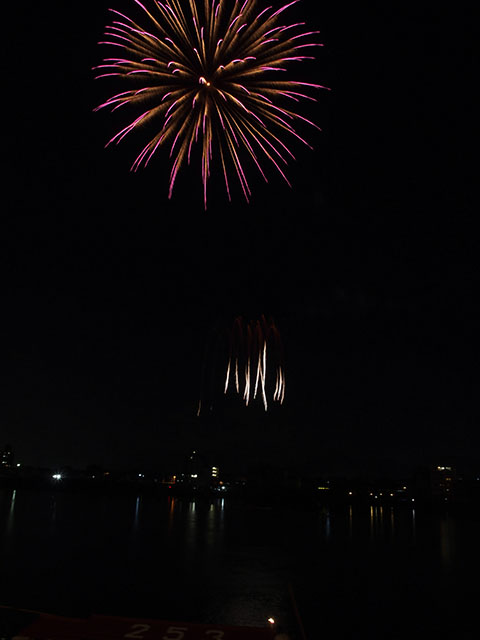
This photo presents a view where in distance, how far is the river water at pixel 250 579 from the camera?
774 inches

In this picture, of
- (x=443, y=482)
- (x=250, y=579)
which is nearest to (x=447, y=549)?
(x=250, y=579)

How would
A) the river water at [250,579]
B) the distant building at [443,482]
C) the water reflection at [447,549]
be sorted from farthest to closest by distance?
the distant building at [443,482] < the water reflection at [447,549] < the river water at [250,579]

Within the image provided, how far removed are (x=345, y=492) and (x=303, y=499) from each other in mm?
44384

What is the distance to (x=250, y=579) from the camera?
27.0 m

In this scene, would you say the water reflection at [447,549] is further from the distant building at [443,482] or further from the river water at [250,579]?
the distant building at [443,482]

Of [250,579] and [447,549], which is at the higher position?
[250,579]

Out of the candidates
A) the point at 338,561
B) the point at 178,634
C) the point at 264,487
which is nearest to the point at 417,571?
the point at 338,561

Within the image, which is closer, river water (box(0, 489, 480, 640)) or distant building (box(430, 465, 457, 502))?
river water (box(0, 489, 480, 640))

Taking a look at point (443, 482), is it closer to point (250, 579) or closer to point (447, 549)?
point (447, 549)

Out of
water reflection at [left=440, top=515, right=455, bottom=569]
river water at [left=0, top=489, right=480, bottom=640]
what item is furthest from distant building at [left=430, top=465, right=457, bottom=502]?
river water at [left=0, top=489, right=480, bottom=640]

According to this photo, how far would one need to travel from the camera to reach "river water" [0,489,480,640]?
19.7 metres

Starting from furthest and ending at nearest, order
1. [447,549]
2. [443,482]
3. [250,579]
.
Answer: [443,482], [447,549], [250,579]

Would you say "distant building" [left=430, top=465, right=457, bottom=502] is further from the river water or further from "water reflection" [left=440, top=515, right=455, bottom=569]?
the river water

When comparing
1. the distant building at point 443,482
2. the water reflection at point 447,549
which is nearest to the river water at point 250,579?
the water reflection at point 447,549
